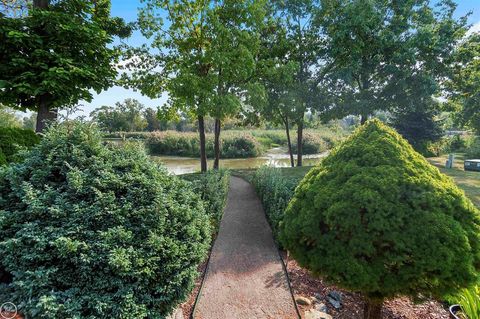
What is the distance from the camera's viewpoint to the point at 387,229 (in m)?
2.13

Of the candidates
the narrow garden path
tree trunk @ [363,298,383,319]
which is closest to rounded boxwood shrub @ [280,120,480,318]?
tree trunk @ [363,298,383,319]

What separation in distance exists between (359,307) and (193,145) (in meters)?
19.1

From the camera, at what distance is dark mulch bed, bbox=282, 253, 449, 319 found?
119 inches

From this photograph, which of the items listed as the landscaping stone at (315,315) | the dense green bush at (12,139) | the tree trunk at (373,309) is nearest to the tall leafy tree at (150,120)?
the dense green bush at (12,139)

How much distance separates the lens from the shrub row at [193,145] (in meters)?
20.8

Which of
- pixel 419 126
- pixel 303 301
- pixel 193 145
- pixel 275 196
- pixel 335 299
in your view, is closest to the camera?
pixel 303 301

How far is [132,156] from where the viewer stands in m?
2.64

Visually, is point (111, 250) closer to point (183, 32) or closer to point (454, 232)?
point (454, 232)

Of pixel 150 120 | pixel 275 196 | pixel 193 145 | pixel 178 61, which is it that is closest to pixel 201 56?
pixel 178 61

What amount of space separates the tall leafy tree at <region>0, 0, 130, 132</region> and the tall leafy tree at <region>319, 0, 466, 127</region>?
931 centimetres

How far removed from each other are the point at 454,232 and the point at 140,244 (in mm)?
2618

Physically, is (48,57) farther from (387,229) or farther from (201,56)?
(387,229)

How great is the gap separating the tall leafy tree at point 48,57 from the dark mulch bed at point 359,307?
6.46m

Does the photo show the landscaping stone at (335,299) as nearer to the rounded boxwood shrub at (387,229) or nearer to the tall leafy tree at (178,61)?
the rounded boxwood shrub at (387,229)
